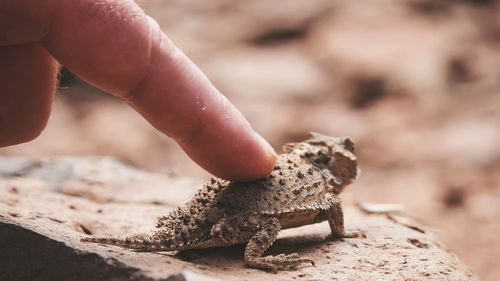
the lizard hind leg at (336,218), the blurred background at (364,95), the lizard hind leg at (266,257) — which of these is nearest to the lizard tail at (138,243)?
the lizard hind leg at (266,257)

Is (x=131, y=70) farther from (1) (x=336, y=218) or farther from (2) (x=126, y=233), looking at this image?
(1) (x=336, y=218)

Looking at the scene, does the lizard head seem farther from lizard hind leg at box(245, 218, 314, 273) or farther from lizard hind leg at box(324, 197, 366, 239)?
lizard hind leg at box(245, 218, 314, 273)

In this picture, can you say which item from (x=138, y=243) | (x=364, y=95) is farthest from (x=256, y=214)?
(x=364, y=95)

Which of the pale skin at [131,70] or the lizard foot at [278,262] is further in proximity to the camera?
the lizard foot at [278,262]

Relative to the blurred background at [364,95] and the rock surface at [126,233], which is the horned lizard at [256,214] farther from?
the blurred background at [364,95]

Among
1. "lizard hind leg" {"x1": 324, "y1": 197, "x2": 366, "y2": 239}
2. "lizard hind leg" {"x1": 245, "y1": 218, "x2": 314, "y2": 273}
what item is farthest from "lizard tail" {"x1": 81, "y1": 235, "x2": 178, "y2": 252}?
"lizard hind leg" {"x1": 324, "y1": 197, "x2": 366, "y2": 239}
